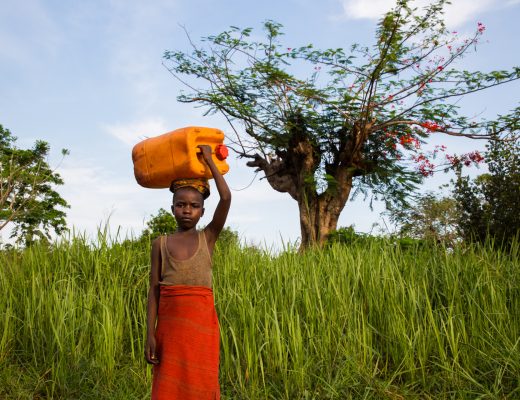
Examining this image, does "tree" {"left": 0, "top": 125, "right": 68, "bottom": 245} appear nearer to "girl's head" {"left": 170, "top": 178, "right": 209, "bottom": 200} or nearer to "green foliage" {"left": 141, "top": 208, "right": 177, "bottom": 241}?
"green foliage" {"left": 141, "top": 208, "right": 177, "bottom": 241}

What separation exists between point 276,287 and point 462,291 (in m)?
1.97

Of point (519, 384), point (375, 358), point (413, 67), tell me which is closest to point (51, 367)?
point (375, 358)

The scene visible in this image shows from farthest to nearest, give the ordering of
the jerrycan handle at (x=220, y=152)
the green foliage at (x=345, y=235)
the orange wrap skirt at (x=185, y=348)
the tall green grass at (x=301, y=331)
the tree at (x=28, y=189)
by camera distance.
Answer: the tree at (x=28, y=189) → the green foliage at (x=345, y=235) → the tall green grass at (x=301, y=331) → the jerrycan handle at (x=220, y=152) → the orange wrap skirt at (x=185, y=348)

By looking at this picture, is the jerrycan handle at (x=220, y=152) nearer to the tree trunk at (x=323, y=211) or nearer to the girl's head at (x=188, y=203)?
the girl's head at (x=188, y=203)

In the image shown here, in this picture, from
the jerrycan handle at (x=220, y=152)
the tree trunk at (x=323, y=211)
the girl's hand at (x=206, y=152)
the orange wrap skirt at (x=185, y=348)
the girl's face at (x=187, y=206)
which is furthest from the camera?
the tree trunk at (x=323, y=211)

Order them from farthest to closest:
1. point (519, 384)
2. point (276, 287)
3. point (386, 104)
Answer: point (386, 104), point (276, 287), point (519, 384)

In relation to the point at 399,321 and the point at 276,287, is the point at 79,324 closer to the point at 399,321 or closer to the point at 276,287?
the point at 276,287

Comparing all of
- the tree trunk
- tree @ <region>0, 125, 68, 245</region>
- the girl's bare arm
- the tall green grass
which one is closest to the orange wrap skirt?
the girl's bare arm

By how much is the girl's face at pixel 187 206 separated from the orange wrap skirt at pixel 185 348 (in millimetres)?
387

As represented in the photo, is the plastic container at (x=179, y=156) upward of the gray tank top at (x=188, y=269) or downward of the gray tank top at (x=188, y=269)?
upward

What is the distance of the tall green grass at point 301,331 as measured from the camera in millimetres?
4570

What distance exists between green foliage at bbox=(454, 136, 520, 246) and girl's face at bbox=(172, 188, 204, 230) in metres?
10.2

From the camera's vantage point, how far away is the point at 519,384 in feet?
14.0

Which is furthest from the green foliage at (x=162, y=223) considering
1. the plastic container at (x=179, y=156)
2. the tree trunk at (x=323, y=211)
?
the plastic container at (x=179, y=156)
